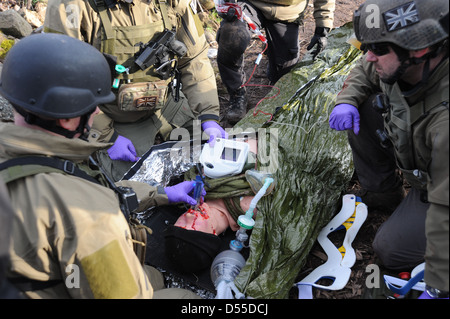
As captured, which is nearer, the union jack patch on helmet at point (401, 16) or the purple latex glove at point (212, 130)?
the union jack patch on helmet at point (401, 16)

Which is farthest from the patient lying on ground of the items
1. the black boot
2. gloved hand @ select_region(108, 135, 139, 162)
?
the black boot

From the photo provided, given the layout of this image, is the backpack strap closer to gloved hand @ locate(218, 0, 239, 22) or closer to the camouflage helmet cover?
the camouflage helmet cover

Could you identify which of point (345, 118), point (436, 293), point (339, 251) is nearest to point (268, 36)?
point (345, 118)

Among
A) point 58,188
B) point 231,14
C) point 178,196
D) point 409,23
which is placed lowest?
point 178,196

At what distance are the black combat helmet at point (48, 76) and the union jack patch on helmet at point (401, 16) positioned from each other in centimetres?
160

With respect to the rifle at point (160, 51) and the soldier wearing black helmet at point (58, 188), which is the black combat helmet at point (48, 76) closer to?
A: the soldier wearing black helmet at point (58, 188)

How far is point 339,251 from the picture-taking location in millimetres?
2963

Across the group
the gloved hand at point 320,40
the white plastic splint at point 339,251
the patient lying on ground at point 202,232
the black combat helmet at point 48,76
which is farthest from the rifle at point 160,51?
the white plastic splint at point 339,251

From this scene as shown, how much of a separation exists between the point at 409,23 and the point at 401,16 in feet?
0.19

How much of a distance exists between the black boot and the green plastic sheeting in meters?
0.52

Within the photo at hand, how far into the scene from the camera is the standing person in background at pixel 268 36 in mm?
4285

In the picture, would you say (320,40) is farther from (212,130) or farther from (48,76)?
(48,76)
